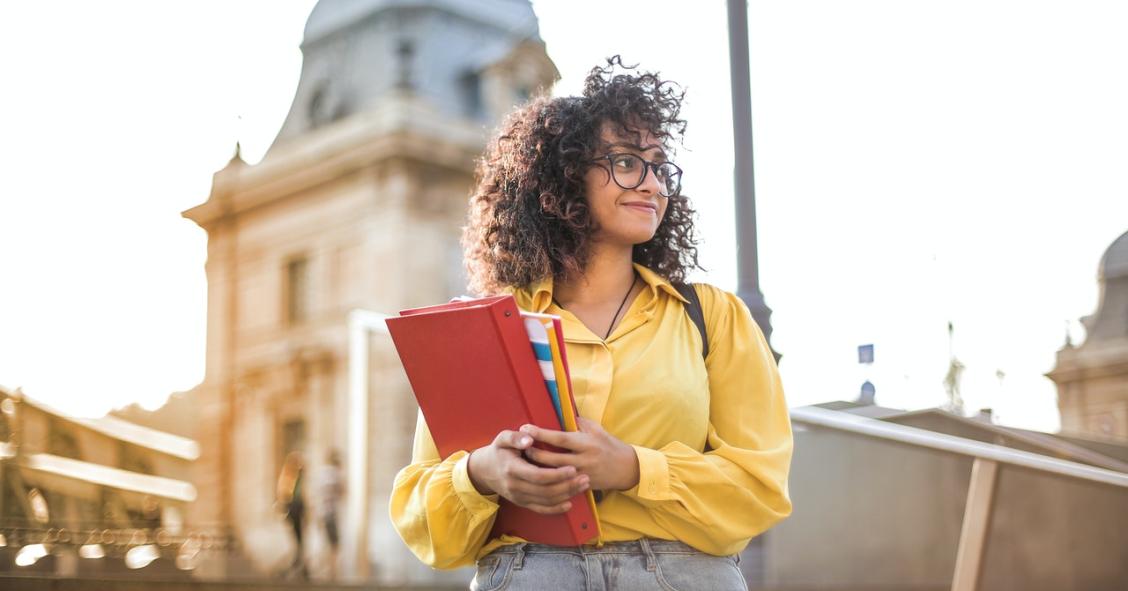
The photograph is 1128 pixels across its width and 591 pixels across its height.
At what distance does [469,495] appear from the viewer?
1.97 meters

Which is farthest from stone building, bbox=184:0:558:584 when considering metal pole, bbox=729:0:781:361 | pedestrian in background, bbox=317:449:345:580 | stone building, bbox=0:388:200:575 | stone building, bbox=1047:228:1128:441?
stone building, bbox=1047:228:1128:441

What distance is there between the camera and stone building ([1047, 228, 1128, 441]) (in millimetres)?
4488

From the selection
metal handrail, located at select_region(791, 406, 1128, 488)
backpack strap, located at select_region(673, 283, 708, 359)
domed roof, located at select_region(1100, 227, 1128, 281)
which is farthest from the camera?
domed roof, located at select_region(1100, 227, 1128, 281)

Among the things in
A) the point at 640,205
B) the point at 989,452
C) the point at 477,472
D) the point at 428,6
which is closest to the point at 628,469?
the point at 477,472

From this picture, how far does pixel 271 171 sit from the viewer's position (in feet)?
67.2

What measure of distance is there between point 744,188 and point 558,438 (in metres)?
3.84

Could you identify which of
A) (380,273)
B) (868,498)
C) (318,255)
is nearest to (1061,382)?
(868,498)

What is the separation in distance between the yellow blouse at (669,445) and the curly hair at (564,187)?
178mm

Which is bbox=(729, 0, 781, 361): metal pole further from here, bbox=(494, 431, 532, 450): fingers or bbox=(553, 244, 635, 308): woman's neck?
bbox=(494, 431, 532, 450): fingers

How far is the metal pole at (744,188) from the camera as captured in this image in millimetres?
5448

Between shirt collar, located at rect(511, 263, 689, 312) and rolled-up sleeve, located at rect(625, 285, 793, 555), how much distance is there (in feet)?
0.46

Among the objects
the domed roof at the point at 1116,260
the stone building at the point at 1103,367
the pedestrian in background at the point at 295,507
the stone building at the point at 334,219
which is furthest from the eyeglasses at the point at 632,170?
the stone building at the point at 334,219

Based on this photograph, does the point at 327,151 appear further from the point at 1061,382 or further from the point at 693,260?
the point at 693,260

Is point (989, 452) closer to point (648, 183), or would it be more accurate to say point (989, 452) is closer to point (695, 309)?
point (695, 309)
